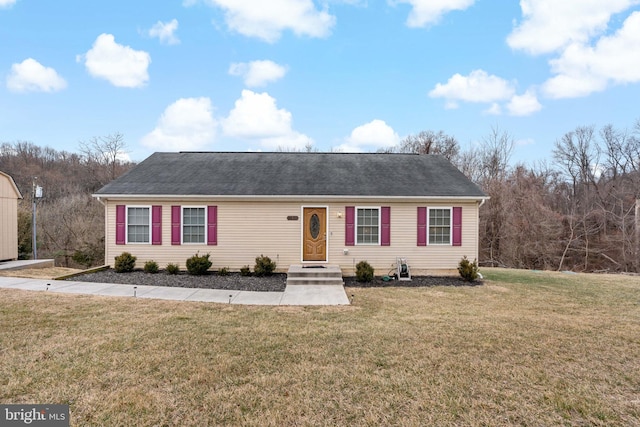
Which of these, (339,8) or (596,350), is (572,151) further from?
(596,350)

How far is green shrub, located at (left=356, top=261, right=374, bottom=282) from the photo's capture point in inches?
385

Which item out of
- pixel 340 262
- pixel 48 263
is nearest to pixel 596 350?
pixel 340 262

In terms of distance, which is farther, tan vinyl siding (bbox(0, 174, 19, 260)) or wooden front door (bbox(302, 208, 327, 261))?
tan vinyl siding (bbox(0, 174, 19, 260))

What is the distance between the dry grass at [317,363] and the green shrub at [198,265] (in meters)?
3.42

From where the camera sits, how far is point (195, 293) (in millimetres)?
7867

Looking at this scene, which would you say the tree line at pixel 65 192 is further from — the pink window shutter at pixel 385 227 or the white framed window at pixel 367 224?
the pink window shutter at pixel 385 227

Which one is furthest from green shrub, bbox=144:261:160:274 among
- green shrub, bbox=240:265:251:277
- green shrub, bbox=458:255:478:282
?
green shrub, bbox=458:255:478:282

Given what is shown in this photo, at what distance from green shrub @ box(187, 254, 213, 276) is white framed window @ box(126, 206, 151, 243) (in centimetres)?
192

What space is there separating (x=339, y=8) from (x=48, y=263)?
1595 cm

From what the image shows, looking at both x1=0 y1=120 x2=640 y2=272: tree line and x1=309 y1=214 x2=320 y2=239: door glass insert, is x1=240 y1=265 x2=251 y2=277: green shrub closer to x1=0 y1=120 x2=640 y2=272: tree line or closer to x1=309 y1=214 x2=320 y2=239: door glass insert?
x1=309 y1=214 x2=320 y2=239: door glass insert

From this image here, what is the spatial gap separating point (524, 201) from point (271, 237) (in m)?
18.0

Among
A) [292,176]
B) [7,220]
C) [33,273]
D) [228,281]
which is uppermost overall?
[292,176]

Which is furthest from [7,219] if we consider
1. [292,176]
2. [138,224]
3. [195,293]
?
[292,176]

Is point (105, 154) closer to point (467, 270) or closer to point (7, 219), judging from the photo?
point (7, 219)
